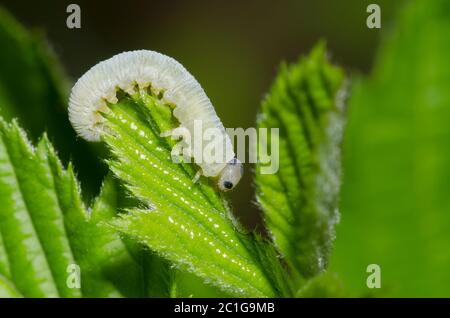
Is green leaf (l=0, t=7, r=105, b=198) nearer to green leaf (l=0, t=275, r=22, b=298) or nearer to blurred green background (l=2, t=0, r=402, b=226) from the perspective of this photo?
green leaf (l=0, t=275, r=22, b=298)

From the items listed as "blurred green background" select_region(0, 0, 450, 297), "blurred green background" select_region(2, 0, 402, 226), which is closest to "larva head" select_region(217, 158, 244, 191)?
"blurred green background" select_region(0, 0, 450, 297)

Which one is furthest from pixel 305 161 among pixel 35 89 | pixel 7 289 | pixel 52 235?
pixel 35 89

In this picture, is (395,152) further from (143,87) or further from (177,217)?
(143,87)

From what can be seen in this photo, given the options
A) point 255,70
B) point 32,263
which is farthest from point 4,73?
point 255,70

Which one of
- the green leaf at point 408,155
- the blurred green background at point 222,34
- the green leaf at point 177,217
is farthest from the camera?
the blurred green background at point 222,34

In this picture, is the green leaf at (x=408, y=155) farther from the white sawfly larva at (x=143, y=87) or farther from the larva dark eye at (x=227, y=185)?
the white sawfly larva at (x=143, y=87)

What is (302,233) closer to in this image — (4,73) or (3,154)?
(3,154)

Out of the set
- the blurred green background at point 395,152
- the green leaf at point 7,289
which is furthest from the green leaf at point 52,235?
the blurred green background at point 395,152
